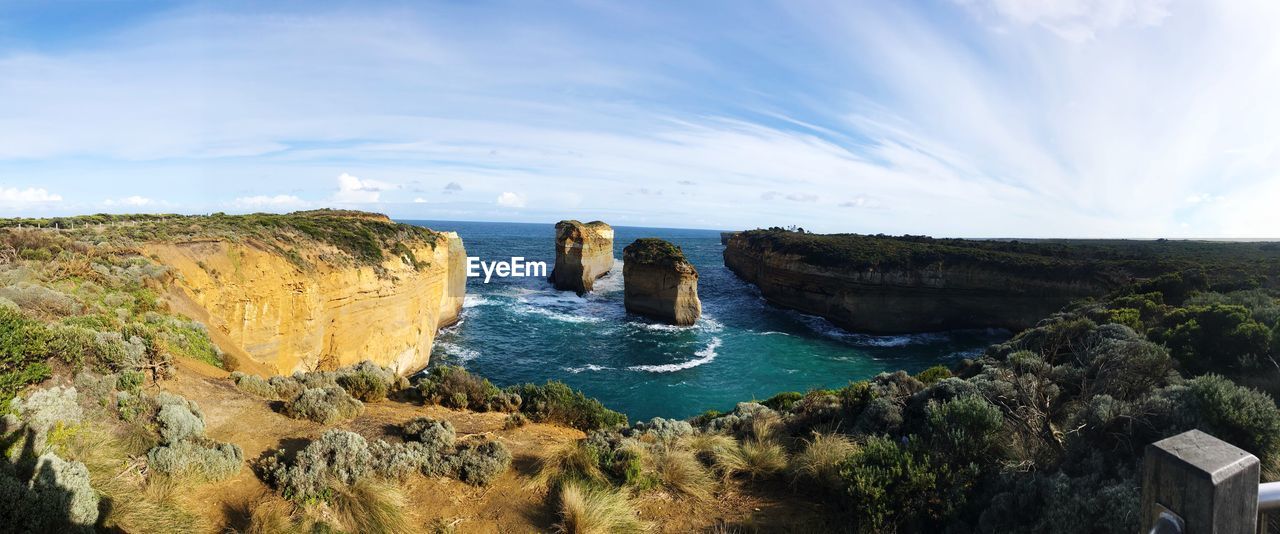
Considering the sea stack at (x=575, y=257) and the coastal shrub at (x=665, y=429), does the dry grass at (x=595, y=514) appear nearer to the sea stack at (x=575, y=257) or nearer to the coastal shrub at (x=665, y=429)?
the coastal shrub at (x=665, y=429)

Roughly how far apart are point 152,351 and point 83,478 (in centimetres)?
434

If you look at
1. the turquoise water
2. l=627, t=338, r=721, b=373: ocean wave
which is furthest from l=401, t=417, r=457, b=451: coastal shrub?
l=627, t=338, r=721, b=373: ocean wave

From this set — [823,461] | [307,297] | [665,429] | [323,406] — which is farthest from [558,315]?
[823,461]

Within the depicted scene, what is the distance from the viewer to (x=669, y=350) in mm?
29484

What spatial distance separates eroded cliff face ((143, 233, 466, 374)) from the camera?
14.2 metres

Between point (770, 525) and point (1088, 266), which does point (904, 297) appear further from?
point (770, 525)

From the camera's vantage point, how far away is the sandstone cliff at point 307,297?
46.9ft

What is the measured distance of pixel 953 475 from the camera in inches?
209

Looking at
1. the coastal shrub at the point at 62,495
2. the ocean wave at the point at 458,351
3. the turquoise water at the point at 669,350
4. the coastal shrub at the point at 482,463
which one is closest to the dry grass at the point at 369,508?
the coastal shrub at the point at 482,463

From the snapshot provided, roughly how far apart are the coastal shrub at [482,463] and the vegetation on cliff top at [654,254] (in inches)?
1169

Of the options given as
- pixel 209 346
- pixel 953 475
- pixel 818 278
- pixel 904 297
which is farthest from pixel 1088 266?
pixel 209 346

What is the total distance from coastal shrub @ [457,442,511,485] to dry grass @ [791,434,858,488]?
3.57m

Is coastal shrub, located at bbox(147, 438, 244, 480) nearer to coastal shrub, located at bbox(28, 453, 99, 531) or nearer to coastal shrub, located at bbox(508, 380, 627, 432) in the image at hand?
coastal shrub, located at bbox(28, 453, 99, 531)

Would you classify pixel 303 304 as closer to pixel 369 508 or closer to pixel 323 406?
pixel 323 406
